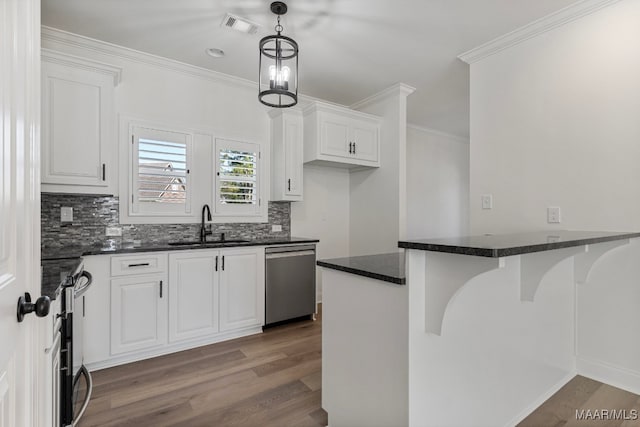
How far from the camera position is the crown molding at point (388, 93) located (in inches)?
150

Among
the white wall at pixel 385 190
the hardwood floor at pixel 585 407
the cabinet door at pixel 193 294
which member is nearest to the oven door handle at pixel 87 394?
the cabinet door at pixel 193 294

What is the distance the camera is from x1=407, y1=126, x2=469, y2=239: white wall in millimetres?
5435

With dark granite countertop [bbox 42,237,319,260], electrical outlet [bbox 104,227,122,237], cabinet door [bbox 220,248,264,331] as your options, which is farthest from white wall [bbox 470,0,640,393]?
electrical outlet [bbox 104,227,122,237]

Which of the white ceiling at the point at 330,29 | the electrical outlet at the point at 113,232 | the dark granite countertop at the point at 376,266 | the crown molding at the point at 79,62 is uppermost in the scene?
the white ceiling at the point at 330,29

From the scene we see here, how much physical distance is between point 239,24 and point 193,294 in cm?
230

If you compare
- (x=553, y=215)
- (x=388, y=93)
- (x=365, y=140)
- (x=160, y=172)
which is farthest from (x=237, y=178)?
(x=553, y=215)

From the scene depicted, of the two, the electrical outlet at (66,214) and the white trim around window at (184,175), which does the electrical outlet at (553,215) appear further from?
the electrical outlet at (66,214)

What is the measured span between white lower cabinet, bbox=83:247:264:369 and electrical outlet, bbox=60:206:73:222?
0.55 m

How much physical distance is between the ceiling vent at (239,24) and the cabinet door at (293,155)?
113 centimetres

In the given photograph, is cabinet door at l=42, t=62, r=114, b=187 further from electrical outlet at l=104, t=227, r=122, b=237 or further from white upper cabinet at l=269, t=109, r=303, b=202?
white upper cabinet at l=269, t=109, r=303, b=202

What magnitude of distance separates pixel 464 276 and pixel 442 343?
0.42 metres

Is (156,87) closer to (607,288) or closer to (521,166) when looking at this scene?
(521,166)

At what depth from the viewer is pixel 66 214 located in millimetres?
2660

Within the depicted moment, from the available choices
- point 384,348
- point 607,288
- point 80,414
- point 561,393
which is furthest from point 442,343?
point 80,414
